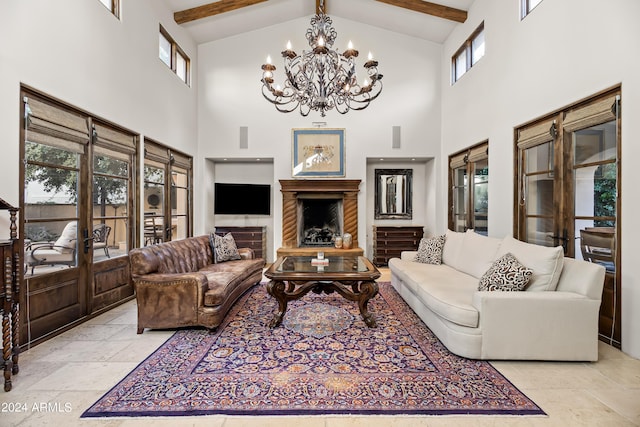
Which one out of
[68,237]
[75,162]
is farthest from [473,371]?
[75,162]

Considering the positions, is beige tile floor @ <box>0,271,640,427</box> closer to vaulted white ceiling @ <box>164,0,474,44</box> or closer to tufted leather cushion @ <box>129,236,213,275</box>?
tufted leather cushion @ <box>129,236,213,275</box>

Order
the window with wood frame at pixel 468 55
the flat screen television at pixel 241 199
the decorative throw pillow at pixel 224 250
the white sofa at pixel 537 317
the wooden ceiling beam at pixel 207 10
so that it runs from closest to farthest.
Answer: the white sofa at pixel 537 317, the decorative throw pillow at pixel 224 250, the window with wood frame at pixel 468 55, the wooden ceiling beam at pixel 207 10, the flat screen television at pixel 241 199

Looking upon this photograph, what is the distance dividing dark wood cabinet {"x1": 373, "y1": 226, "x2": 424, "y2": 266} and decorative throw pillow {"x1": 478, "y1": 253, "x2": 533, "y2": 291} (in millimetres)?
3891

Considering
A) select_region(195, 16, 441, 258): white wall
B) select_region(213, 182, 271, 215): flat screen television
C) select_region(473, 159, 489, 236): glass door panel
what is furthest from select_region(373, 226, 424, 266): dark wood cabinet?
select_region(213, 182, 271, 215): flat screen television

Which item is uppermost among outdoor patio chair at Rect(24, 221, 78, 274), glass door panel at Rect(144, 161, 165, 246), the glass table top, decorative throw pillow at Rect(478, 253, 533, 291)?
glass door panel at Rect(144, 161, 165, 246)

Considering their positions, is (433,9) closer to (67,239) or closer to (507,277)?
(507,277)

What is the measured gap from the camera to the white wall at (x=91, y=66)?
8.58ft

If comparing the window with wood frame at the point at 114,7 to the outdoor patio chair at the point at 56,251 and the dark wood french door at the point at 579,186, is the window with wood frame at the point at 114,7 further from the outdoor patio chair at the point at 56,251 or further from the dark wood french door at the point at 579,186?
the dark wood french door at the point at 579,186

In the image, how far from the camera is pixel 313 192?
22.2 ft

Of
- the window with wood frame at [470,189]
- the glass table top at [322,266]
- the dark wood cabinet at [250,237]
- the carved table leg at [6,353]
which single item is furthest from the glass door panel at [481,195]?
the carved table leg at [6,353]

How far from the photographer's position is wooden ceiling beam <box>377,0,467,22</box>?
5617 mm

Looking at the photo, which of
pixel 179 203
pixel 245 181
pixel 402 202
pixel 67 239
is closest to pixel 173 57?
pixel 179 203

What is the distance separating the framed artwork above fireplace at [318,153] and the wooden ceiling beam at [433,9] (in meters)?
2.48

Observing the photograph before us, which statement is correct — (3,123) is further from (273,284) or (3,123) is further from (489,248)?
(489,248)
